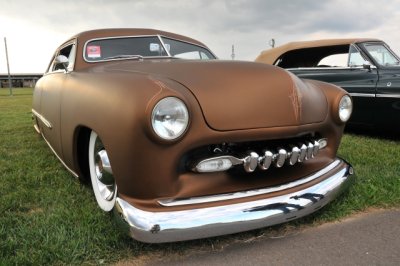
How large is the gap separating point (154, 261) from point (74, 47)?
2.27 metres

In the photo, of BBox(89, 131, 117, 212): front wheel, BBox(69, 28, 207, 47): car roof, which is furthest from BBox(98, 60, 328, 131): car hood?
BBox(69, 28, 207, 47): car roof

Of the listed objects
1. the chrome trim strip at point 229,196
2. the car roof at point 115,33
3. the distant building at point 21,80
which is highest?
the car roof at point 115,33

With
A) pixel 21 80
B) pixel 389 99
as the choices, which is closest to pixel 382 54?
pixel 389 99

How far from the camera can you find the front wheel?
7.66 feet

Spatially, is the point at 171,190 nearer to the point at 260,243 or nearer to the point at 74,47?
the point at 260,243

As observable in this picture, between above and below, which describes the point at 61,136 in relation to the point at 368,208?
above

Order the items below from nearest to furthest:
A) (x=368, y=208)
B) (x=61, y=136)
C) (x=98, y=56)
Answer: (x=368, y=208) → (x=61, y=136) → (x=98, y=56)

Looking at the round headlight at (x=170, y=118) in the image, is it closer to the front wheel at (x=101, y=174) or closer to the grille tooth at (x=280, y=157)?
the front wheel at (x=101, y=174)

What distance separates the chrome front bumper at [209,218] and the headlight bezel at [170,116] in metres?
0.38

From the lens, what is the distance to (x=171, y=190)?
6.83ft

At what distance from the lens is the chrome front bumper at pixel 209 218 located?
1.96m

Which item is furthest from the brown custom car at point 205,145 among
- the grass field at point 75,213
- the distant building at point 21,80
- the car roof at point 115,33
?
the distant building at point 21,80

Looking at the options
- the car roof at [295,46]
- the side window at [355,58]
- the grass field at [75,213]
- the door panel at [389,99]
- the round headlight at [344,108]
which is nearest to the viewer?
the grass field at [75,213]

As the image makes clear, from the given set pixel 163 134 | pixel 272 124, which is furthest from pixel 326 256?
pixel 163 134
